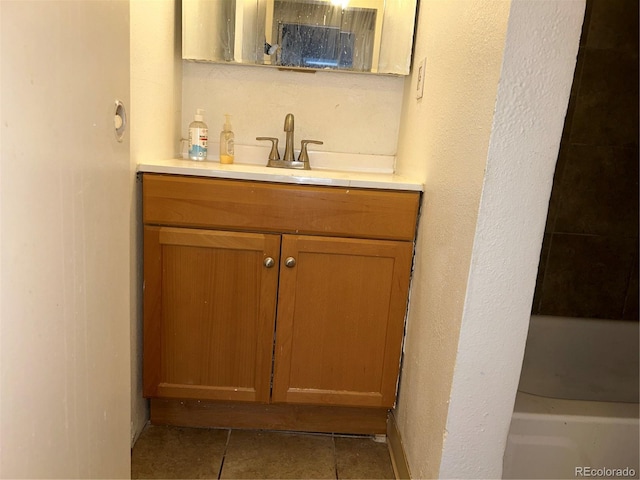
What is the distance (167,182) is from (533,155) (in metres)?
0.91

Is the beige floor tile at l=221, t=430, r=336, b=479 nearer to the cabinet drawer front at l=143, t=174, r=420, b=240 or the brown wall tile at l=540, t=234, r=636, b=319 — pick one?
the cabinet drawer front at l=143, t=174, r=420, b=240

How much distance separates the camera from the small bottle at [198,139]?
1.49 m

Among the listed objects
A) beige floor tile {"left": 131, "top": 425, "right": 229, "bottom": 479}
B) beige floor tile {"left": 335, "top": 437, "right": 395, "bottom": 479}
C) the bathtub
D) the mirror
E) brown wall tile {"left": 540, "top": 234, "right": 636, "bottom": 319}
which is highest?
the mirror

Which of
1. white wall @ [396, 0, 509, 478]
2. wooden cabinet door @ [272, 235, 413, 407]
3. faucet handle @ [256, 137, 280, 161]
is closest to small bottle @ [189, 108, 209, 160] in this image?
faucet handle @ [256, 137, 280, 161]

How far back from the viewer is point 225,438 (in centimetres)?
138

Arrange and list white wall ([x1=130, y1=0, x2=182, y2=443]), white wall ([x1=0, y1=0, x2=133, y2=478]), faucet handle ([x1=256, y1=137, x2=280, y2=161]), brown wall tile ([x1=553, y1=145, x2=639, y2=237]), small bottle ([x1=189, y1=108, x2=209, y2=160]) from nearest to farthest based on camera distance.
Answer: white wall ([x1=0, y1=0, x2=133, y2=478])
white wall ([x1=130, y1=0, x2=182, y2=443])
small bottle ([x1=189, y1=108, x2=209, y2=160])
faucet handle ([x1=256, y1=137, x2=280, y2=161])
brown wall tile ([x1=553, y1=145, x2=639, y2=237])

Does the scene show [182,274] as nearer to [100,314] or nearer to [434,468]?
[100,314]

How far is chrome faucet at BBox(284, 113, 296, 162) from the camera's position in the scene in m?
1.57

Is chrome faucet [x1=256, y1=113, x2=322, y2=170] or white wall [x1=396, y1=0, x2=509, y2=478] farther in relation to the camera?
chrome faucet [x1=256, y1=113, x2=322, y2=170]

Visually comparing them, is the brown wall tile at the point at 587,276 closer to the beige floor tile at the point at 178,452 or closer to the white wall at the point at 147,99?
the beige floor tile at the point at 178,452

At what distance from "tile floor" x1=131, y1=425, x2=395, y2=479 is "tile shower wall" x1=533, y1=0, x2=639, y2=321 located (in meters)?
1.01

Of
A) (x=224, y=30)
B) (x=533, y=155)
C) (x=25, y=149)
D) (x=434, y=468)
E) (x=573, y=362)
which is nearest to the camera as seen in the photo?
(x=25, y=149)

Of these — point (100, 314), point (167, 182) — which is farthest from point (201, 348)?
point (100, 314)

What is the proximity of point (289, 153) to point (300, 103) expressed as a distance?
0.22 m
